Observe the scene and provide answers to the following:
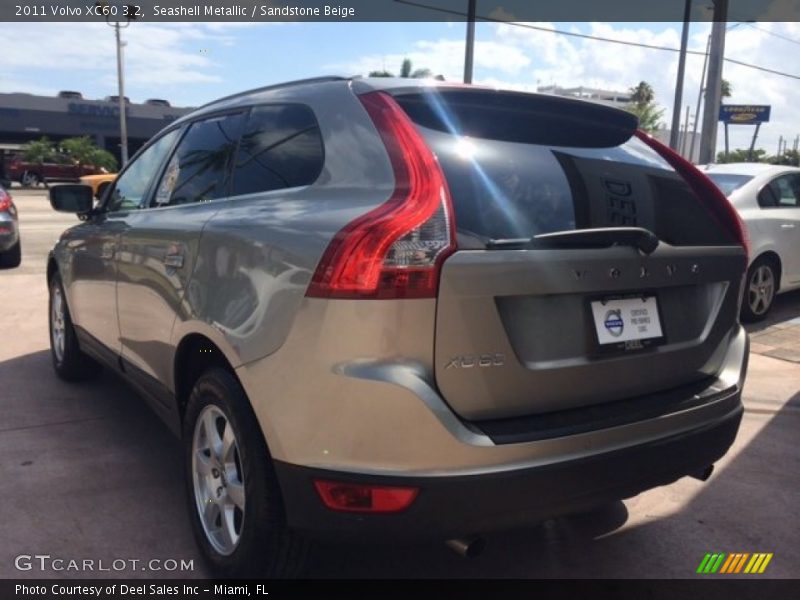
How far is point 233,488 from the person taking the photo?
255 cm

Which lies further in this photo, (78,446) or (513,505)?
(78,446)

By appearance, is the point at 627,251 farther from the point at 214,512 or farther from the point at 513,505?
the point at 214,512

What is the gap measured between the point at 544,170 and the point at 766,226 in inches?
226

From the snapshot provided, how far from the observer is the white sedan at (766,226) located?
7180 millimetres

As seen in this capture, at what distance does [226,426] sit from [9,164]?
136ft

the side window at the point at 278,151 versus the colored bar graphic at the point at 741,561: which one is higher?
the side window at the point at 278,151

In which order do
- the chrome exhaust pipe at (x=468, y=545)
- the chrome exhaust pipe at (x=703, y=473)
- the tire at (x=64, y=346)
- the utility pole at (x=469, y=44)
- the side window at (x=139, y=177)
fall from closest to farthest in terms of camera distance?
the chrome exhaust pipe at (x=468, y=545)
the chrome exhaust pipe at (x=703, y=473)
the side window at (x=139, y=177)
the tire at (x=64, y=346)
the utility pole at (x=469, y=44)

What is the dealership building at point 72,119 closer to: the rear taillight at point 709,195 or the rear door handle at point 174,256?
the rear door handle at point 174,256

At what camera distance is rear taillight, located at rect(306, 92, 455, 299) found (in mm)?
2059

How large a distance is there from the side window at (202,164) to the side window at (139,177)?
0.63 ft

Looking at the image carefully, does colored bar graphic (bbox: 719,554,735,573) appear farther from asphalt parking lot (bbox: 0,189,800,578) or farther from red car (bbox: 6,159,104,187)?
red car (bbox: 6,159,104,187)

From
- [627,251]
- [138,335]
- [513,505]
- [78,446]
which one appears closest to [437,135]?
[627,251]

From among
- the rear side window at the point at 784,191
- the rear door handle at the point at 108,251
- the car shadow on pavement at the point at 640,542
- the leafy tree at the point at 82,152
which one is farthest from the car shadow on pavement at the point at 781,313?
the leafy tree at the point at 82,152

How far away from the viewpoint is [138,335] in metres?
3.47
